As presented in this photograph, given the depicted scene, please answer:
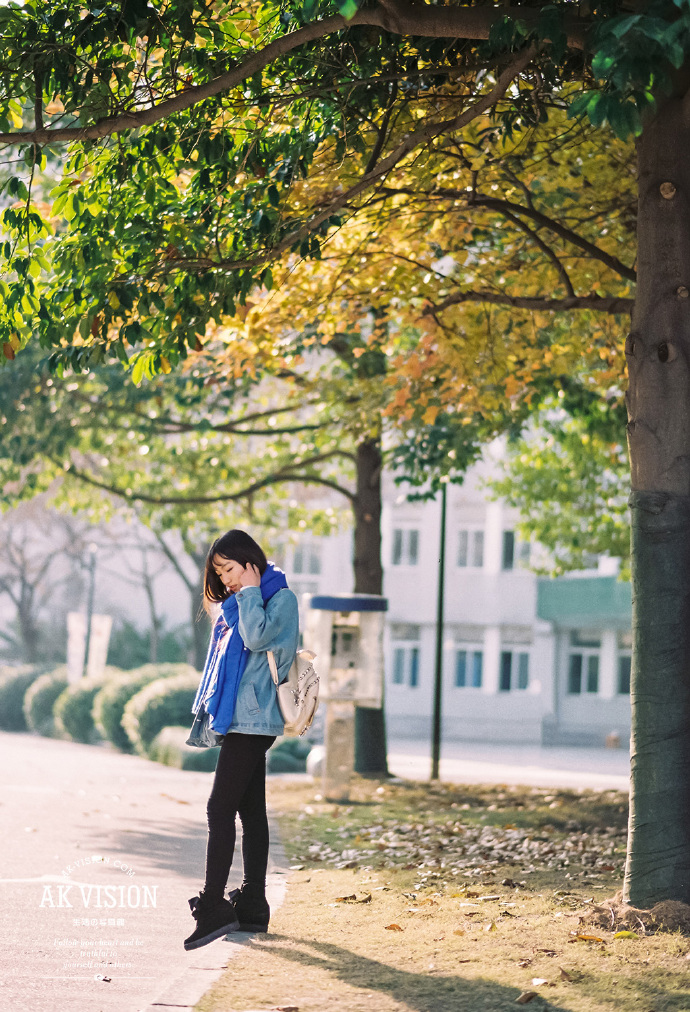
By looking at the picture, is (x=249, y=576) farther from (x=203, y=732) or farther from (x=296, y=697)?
(x=203, y=732)

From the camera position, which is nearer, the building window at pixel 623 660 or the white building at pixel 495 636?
the white building at pixel 495 636

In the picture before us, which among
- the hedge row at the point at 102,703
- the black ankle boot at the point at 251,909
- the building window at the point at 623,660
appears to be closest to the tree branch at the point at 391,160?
the black ankle boot at the point at 251,909

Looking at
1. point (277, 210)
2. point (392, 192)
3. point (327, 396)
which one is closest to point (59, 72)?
point (277, 210)

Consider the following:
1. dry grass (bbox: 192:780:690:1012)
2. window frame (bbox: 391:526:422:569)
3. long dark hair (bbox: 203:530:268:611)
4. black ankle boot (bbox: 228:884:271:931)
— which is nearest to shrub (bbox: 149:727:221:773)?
dry grass (bbox: 192:780:690:1012)

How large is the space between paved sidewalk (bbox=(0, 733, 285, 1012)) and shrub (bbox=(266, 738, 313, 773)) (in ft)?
11.8

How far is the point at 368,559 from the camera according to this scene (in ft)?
48.1

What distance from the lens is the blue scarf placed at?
5.26 metres

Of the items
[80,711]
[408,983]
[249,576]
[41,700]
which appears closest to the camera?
[408,983]

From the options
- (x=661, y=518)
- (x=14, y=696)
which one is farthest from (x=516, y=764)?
(x=661, y=518)

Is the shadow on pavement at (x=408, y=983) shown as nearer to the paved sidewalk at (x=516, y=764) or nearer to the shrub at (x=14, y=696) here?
the paved sidewalk at (x=516, y=764)

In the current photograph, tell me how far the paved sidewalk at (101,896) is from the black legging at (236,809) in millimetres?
342

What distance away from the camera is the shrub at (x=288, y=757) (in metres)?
16.4

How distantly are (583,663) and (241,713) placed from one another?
3544 cm

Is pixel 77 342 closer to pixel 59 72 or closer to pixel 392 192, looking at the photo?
pixel 392 192
